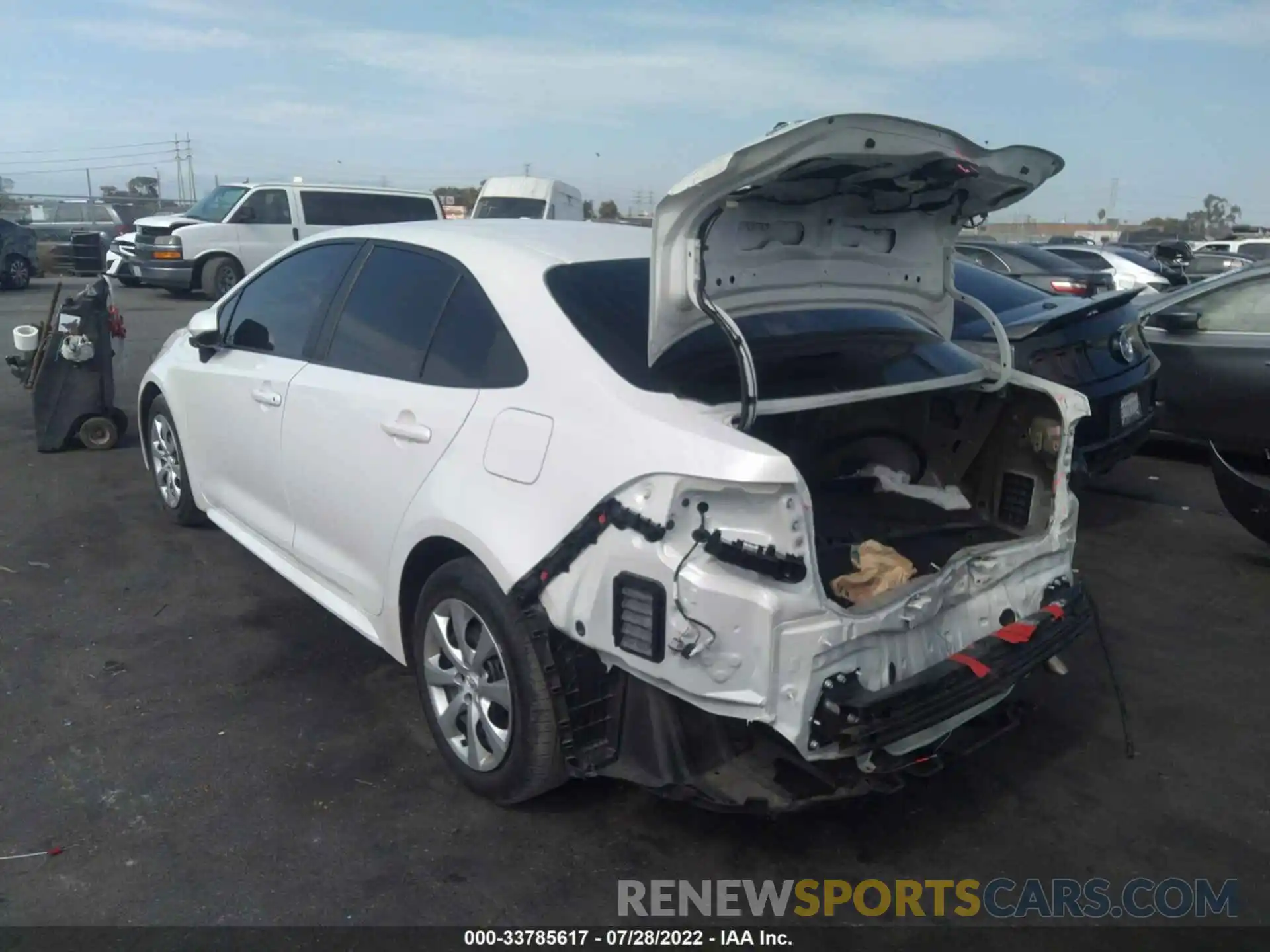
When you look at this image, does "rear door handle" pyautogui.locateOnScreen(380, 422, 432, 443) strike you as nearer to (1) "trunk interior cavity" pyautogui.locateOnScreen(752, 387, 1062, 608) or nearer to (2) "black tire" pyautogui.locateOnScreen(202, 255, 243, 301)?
(1) "trunk interior cavity" pyautogui.locateOnScreen(752, 387, 1062, 608)

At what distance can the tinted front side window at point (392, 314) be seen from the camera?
3.66m

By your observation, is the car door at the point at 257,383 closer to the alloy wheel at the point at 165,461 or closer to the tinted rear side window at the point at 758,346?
the alloy wheel at the point at 165,461

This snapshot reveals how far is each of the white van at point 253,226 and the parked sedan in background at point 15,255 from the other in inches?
130

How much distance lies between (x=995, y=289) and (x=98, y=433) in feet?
21.1

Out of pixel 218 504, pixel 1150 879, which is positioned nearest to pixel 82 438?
pixel 218 504

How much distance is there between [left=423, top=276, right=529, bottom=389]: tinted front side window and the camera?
129 inches

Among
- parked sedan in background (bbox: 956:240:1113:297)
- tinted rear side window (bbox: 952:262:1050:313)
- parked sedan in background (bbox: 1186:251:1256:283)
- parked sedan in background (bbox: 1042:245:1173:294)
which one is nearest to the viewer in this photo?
tinted rear side window (bbox: 952:262:1050:313)

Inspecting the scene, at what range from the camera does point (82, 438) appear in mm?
7613

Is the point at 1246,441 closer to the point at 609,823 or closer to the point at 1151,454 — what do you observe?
the point at 1151,454

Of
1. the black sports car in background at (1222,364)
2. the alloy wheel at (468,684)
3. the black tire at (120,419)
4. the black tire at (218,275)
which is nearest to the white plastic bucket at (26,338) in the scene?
the black tire at (120,419)

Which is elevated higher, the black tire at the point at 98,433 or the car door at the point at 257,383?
the car door at the point at 257,383

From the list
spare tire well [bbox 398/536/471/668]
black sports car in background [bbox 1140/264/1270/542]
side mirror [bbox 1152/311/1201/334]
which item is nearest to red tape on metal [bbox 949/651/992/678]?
spare tire well [bbox 398/536/471/668]

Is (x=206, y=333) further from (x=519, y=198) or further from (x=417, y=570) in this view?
(x=519, y=198)

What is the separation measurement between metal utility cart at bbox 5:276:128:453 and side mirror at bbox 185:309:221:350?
277 centimetres
